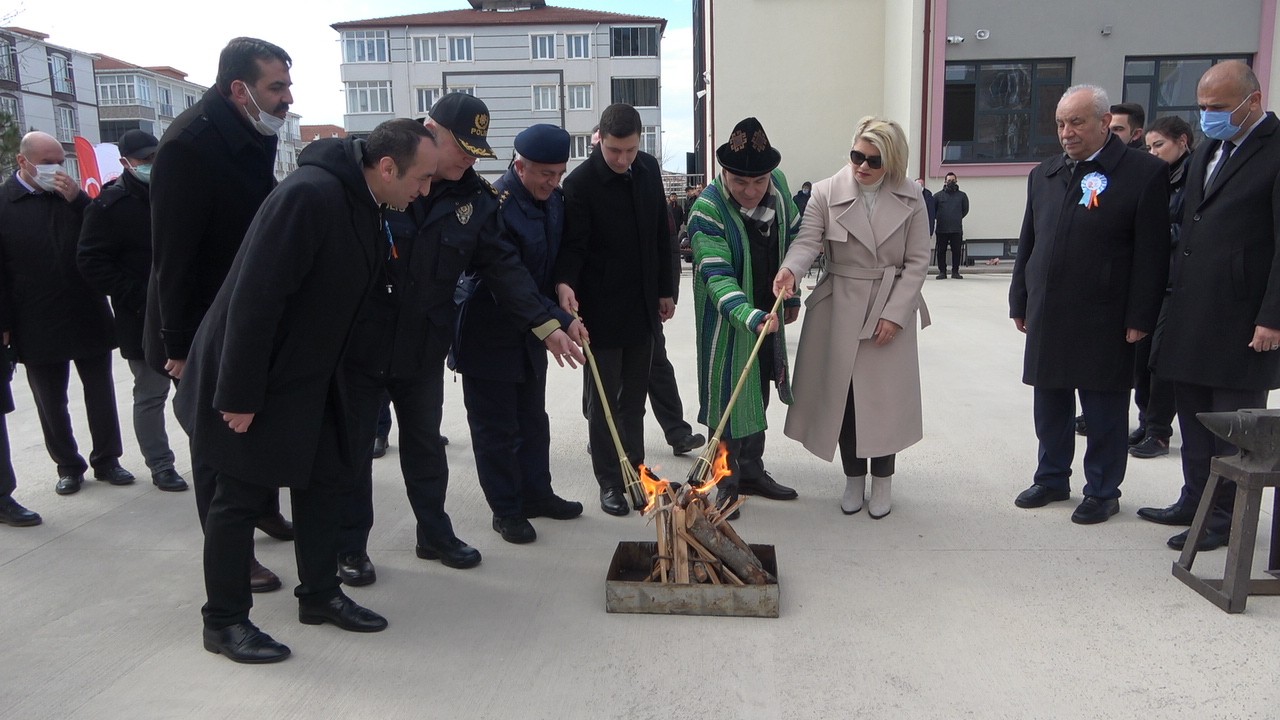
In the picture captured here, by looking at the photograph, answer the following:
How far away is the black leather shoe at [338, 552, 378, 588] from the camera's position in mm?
3604

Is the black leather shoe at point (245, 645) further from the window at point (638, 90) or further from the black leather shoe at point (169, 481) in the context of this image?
the window at point (638, 90)

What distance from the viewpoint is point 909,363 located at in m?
4.26

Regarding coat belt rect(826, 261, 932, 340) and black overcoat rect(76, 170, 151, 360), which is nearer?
coat belt rect(826, 261, 932, 340)

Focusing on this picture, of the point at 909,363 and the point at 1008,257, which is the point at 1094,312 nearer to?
the point at 909,363

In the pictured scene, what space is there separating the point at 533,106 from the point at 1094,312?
56872 mm

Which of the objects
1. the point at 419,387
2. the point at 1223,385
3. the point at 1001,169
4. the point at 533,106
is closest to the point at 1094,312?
the point at 1223,385

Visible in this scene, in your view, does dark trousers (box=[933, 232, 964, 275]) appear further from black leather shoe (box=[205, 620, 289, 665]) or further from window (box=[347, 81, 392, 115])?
window (box=[347, 81, 392, 115])

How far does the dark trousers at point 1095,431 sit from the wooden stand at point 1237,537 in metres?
0.75

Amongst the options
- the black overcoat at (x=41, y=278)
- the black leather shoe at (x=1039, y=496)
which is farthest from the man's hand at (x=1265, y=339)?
the black overcoat at (x=41, y=278)

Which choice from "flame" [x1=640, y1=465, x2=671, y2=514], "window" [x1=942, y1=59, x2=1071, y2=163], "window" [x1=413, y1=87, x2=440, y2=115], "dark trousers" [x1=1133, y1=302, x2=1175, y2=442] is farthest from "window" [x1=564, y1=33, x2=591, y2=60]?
"flame" [x1=640, y1=465, x2=671, y2=514]

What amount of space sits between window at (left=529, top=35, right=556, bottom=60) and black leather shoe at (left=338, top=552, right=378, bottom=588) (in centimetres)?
5780

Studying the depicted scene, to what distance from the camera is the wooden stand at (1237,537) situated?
10.5 feet

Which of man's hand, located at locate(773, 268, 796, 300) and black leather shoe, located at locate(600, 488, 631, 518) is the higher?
man's hand, located at locate(773, 268, 796, 300)

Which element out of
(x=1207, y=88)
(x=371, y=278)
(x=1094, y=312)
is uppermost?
(x=1207, y=88)
